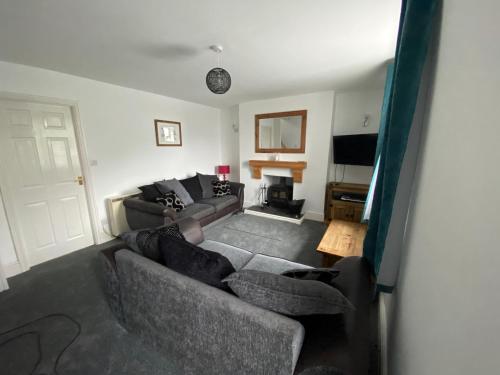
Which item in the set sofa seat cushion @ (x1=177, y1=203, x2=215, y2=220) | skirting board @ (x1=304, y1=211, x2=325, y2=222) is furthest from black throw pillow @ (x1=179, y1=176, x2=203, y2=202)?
skirting board @ (x1=304, y1=211, x2=325, y2=222)

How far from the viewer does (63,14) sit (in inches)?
57.2

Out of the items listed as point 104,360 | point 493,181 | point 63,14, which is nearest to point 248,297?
point 493,181

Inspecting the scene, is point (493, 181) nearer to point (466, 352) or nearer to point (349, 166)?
point (466, 352)

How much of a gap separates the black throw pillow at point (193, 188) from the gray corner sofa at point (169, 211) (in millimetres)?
109

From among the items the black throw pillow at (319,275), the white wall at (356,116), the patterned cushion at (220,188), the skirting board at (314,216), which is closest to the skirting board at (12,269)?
the patterned cushion at (220,188)

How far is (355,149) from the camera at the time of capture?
343 cm

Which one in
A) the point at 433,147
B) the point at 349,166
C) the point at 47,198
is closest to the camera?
the point at 433,147

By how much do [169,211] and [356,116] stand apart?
143 inches

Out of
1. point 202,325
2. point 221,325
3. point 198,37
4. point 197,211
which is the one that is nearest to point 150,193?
point 197,211

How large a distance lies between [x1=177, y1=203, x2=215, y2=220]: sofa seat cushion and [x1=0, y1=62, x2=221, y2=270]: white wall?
111cm

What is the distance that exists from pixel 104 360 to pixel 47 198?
225 cm

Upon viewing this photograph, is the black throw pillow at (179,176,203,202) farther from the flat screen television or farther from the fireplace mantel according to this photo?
the flat screen television

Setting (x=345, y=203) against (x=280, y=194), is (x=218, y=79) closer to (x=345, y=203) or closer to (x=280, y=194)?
(x=345, y=203)

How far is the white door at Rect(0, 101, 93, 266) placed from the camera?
2273 millimetres
